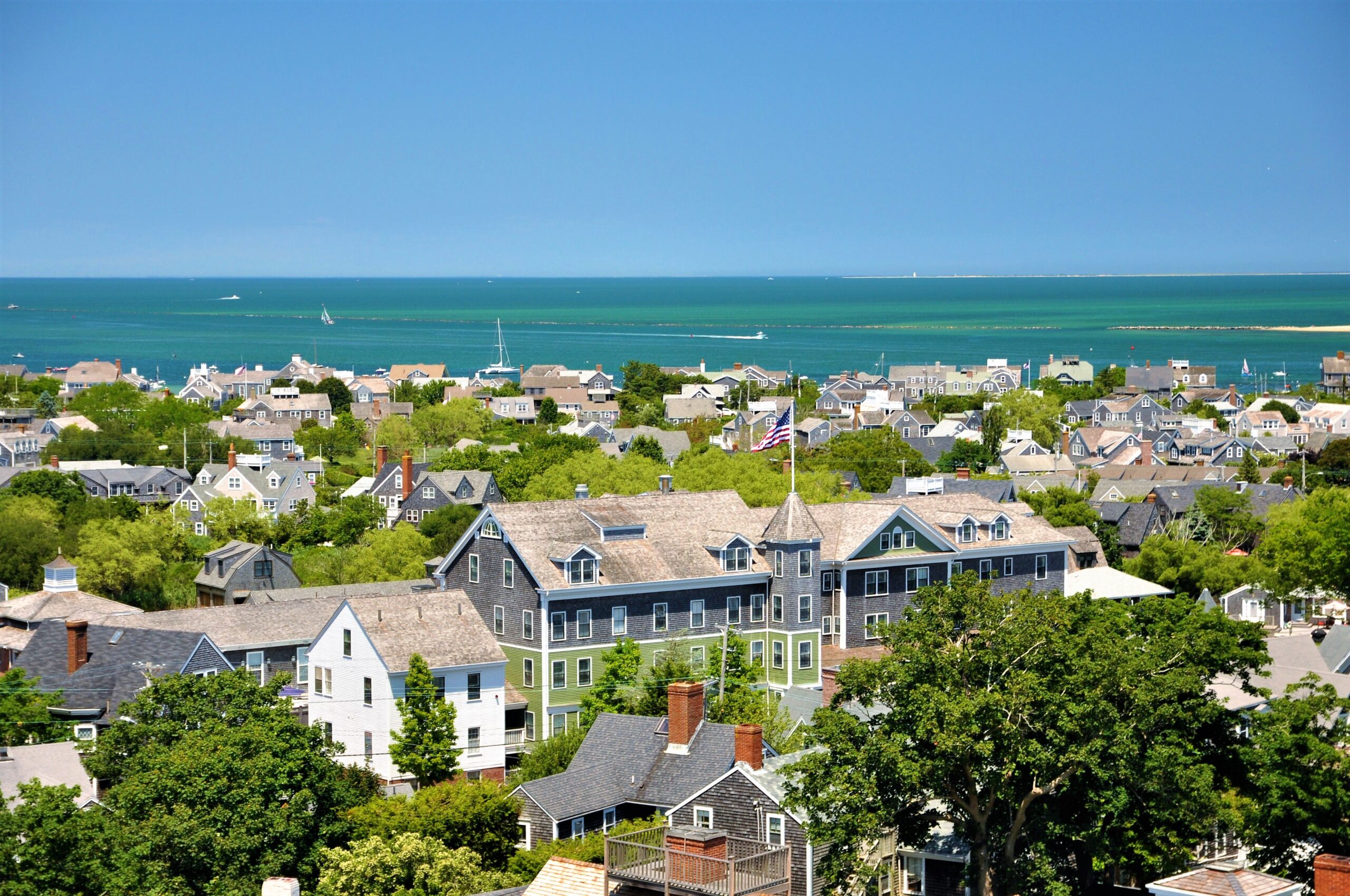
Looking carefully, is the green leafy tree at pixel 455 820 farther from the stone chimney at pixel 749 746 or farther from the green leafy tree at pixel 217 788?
the stone chimney at pixel 749 746

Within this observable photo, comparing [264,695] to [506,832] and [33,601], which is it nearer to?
[506,832]

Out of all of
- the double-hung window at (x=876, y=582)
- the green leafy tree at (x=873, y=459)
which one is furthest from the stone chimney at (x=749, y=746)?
the green leafy tree at (x=873, y=459)

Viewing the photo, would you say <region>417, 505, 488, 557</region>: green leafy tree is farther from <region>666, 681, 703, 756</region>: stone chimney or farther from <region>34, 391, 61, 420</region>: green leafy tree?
<region>34, 391, 61, 420</region>: green leafy tree

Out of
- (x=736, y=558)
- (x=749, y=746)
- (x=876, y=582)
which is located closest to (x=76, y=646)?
(x=736, y=558)

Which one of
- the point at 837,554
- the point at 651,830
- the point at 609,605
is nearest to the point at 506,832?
the point at 651,830

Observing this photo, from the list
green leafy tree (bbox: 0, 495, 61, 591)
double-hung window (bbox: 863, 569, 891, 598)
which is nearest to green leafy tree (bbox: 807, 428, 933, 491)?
green leafy tree (bbox: 0, 495, 61, 591)
